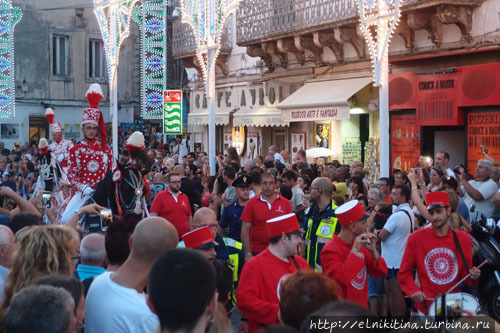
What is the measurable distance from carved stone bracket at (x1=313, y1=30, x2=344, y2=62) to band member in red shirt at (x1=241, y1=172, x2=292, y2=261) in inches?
467

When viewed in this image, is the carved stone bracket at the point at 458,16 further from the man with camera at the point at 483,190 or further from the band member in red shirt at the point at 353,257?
the band member in red shirt at the point at 353,257

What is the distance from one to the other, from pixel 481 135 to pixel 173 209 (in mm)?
8803

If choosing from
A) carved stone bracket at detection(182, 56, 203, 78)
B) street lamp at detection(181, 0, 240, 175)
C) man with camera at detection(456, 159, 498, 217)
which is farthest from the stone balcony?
man with camera at detection(456, 159, 498, 217)

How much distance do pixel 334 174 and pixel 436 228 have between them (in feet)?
21.7

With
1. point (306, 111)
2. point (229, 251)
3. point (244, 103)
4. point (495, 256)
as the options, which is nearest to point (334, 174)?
point (495, 256)

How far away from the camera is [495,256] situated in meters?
7.93

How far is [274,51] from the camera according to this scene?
22719 mm

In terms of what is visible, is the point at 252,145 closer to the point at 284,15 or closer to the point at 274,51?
the point at 274,51

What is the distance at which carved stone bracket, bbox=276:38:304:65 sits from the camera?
2167 cm

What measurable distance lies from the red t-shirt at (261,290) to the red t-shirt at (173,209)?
4524 millimetres

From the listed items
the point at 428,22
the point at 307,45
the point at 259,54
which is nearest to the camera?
the point at 428,22

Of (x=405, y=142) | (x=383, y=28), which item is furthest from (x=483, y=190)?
(x=405, y=142)

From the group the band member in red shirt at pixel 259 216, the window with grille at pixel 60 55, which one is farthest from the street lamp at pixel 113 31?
the window with grille at pixel 60 55

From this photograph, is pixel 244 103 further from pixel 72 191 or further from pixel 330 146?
pixel 72 191
